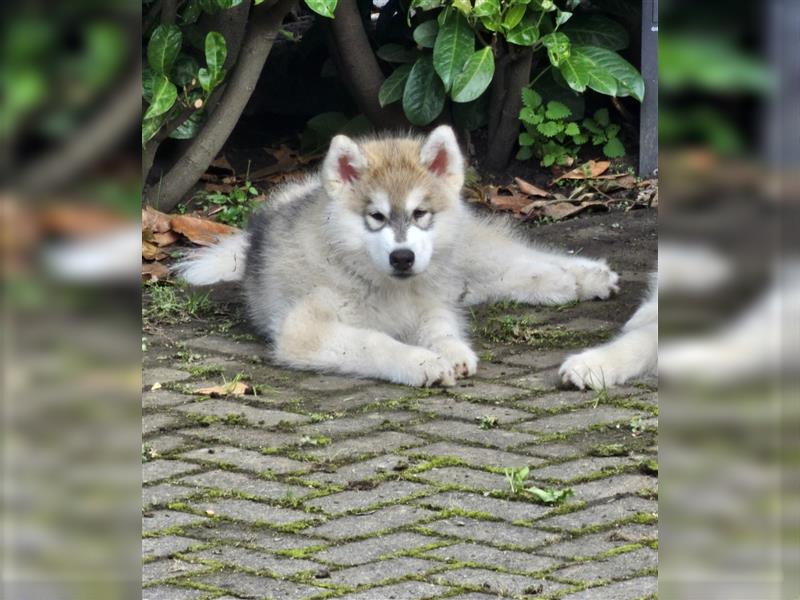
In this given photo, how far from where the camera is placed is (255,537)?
11.0 ft

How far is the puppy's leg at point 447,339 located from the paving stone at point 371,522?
1469mm

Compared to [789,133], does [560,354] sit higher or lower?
higher

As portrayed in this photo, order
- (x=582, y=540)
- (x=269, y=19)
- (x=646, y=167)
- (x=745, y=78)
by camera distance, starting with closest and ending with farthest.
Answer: (x=745, y=78), (x=582, y=540), (x=269, y=19), (x=646, y=167)

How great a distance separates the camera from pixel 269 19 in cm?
721

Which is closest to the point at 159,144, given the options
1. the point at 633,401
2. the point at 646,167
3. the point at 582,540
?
the point at 646,167

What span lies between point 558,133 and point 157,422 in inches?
165

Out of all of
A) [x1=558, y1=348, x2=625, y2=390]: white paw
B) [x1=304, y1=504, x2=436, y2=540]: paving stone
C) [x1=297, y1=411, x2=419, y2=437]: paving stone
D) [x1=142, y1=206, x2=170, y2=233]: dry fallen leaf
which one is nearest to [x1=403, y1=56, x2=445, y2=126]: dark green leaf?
[x1=142, y1=206, x2=170, y2=233]: dry fallen leaf

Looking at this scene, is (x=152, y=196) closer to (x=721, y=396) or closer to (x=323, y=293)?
(x=323, y=293)

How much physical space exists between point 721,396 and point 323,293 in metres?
4.43

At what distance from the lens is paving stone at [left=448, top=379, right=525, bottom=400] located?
471 centimetres

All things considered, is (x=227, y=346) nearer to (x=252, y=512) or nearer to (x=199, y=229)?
(x=199, y=229)

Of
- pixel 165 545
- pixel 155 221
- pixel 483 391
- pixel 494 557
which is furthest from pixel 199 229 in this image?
pixel 494 557

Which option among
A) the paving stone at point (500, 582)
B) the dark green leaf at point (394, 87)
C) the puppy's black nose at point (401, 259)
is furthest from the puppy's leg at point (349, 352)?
the dark green leaf at point (394, 87)

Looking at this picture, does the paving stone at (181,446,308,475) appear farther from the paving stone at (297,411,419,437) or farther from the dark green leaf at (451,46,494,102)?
the dark green leaf at (451,46,494,102)
